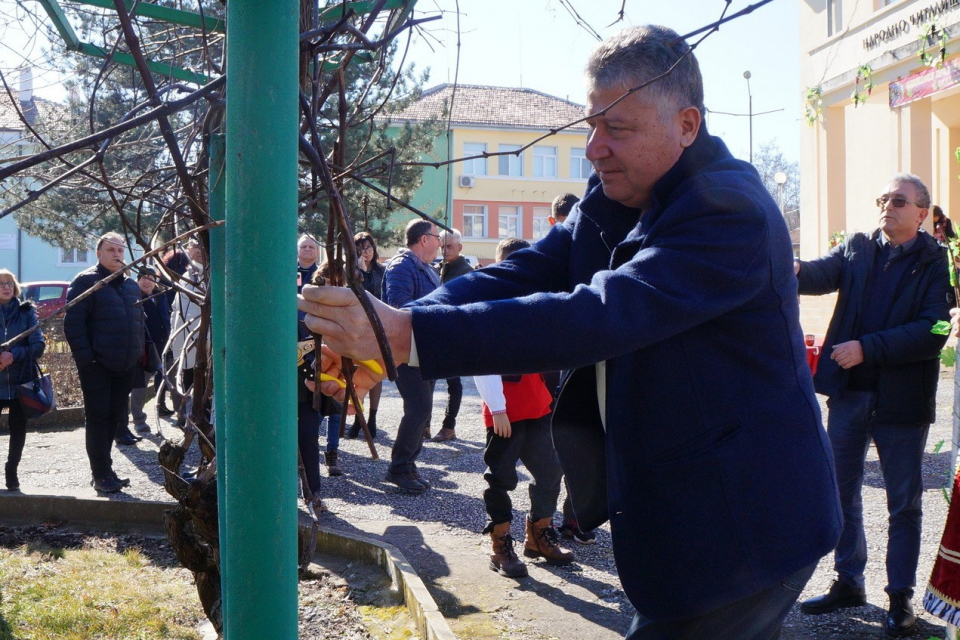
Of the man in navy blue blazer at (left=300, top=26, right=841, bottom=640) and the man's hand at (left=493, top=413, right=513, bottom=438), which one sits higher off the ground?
the man in navy blue blazer at (left=300, top=26, right=841, bottom=640)

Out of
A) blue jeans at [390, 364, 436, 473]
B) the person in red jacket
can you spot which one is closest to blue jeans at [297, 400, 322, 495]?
blue jeans at [390, 364, 436, 473]

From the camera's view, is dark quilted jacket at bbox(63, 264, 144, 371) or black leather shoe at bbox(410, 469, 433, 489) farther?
black leather shoe at bbox(410, 469, 433, 489)

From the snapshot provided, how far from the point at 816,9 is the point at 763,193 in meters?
15.9

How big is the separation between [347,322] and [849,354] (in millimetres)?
3700

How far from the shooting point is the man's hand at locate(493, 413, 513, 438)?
526cm

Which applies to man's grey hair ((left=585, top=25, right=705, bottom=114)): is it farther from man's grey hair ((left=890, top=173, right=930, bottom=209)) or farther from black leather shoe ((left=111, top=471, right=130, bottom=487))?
black leather shoe ((left=111, top=471, right=130, bottom=487))

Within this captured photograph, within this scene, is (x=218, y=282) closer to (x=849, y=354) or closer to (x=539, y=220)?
(x=849, y=354)

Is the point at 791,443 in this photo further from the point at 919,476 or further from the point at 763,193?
the point at 919,476

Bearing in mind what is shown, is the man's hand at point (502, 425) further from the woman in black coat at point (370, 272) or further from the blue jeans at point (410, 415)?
the woman in black coat at point (370, 272)

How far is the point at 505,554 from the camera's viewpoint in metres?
5.33

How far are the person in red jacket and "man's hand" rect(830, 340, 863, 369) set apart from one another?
166cm

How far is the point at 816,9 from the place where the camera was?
1598 cm

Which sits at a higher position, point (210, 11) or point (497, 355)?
point (210, 11)

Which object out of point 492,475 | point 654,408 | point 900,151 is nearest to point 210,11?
point 654,408
